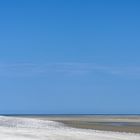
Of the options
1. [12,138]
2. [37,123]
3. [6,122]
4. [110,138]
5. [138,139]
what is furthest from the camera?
[37,123]

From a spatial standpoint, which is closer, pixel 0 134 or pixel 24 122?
pixel 0 134

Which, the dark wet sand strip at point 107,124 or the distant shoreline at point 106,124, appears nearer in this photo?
the dark wet sand strip at point 107,124

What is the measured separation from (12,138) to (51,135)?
9.71 ft

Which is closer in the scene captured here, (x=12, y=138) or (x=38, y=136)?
(x=12, y=138)

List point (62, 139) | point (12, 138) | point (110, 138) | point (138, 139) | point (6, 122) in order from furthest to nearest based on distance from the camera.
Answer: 1. point (6, 122)
2. point (138, 139)
3. point (110, 138)
4. point (62, 139)
5. point (12, 138)

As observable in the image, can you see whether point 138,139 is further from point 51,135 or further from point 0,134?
point 0,134

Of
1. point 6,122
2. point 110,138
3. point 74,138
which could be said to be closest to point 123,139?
point 110,138

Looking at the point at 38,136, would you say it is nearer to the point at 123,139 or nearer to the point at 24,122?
the point at 123,139

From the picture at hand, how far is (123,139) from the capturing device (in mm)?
29375

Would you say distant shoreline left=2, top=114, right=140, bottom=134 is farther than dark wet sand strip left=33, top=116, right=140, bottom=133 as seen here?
Yes

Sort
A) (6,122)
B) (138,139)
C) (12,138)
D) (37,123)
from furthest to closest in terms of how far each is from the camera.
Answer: (37,123) < (6,122) < (138,139) < (12,138)

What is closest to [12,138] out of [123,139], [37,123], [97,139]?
[97,139]

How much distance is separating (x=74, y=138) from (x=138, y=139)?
5.41m

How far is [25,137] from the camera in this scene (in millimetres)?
25781
